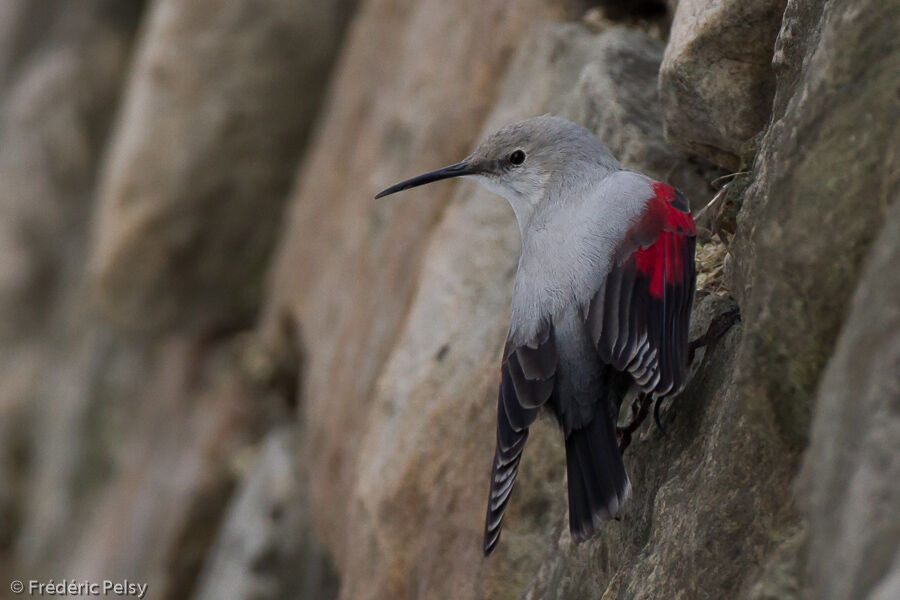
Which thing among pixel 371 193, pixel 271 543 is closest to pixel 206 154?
pixel 371 193

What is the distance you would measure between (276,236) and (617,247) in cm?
528

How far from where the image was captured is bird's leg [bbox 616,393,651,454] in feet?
8.53

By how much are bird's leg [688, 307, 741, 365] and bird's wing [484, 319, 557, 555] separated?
35 centimetres

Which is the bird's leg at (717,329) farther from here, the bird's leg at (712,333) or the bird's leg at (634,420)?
the bird's leg at (634,420)

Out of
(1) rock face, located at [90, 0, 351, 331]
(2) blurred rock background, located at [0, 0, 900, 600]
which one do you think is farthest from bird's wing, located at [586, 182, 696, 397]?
(1) rock face, located at [90, 0, 351, 331]

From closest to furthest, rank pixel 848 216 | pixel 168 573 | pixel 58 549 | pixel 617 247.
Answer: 1. pixel 848 216
2. pixel 617 247
3. pixel 168 573
4. pixel 58 549

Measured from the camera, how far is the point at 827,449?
1.54 m

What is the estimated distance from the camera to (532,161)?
120 inches

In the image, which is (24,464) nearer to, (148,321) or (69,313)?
(69,313)

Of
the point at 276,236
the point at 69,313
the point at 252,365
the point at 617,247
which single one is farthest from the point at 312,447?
the point at 69,313

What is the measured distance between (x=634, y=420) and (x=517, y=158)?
3.06 ft

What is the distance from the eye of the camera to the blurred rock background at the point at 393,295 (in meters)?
1.73

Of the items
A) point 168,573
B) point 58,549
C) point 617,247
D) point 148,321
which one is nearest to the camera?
point 617,247

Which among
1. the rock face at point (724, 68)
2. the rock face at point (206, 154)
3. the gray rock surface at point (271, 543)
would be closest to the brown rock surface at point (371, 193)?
the gray rock surface at point (271, 543)
